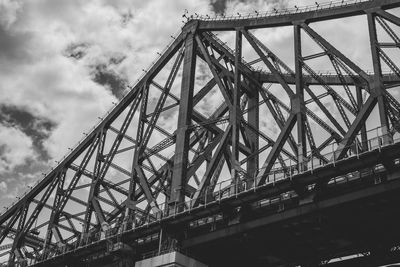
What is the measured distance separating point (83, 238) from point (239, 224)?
22295mm

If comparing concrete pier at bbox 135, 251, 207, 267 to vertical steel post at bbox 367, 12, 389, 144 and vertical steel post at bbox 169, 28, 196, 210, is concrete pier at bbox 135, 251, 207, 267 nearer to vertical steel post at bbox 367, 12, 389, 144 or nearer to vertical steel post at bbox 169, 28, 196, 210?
vertical steel post at bbox 169, 28, 196, 210

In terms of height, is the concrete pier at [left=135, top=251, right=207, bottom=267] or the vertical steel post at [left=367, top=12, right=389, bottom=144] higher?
the vertical steel post at [left=367, top=12, right=389, bottom=144]

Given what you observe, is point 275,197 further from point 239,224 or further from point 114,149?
point 114,149

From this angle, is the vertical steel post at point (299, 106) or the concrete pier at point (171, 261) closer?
the vertical steel post at point (299, 106)

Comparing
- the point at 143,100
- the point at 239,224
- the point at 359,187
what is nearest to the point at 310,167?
the point at 359,187

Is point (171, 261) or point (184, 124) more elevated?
point (184, 124)

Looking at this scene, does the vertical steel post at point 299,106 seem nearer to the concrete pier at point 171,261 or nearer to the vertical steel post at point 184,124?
the concrete pier at point 171,261

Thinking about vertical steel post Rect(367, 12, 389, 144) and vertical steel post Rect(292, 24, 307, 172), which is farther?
vertical steel post Rect(292, 24, 307, 172)

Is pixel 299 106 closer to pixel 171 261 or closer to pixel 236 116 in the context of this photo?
pixel 236 116

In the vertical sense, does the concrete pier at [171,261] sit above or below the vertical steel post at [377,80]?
below

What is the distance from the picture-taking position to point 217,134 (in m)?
58.3

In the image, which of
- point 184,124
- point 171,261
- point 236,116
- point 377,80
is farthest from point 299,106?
point 171,261

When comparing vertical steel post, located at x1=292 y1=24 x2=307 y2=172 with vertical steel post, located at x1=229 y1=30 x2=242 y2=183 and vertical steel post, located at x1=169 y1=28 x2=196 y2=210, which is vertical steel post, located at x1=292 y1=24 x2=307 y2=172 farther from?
vertical steel post, located at x1=169 y1=28 x2=196 y2=210

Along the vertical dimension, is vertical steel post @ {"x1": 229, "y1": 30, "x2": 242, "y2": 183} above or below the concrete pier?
above
